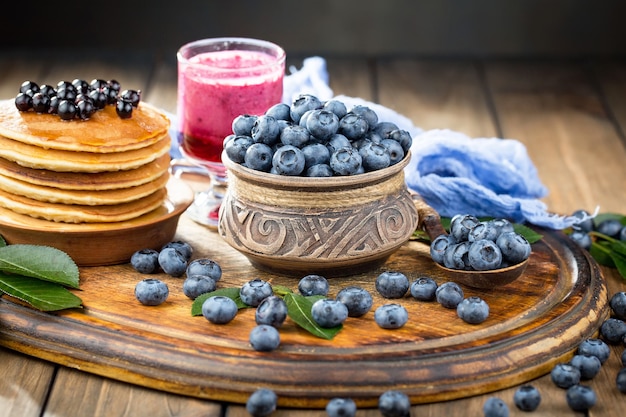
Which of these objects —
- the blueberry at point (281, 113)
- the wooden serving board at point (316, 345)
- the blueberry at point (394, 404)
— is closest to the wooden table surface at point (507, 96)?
the wooden serving board at point (316, 345)

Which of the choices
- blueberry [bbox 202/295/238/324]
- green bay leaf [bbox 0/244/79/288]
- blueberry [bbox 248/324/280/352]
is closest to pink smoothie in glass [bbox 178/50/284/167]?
green bay leaf [bbox 0/244/79/288]

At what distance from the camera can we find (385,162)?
1812 millimetres

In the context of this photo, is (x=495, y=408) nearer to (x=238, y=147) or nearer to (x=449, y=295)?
(x=449, y=295)

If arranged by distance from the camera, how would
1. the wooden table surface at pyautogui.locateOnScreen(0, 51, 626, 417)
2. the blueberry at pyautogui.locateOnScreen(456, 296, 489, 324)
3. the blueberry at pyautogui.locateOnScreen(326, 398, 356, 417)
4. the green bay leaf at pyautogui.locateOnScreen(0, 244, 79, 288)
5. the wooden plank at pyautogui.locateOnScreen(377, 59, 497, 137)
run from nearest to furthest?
the blueberry at pyautogui.locateOnScreen(326, 398, 356, 417), the blueberry at pyautogui.locateOnScreen(456, 296, 489, 324), the green bay leaf at pyautogui.locateOnScreen(0, 244, 79, 288), the wooden table surface at pyautogui.locateOnScreen(0, 51, 626, 417), the wooden plank at pyautogui.locateOnScreen(377, 59, 497, 137)

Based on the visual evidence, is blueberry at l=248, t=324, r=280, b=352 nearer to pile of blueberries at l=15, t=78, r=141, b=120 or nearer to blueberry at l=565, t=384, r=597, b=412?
blueberry at l=565, t=384, r=597, b=412

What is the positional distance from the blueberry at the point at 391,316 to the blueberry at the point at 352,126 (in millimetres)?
344

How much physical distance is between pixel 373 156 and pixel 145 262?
515 millimetres

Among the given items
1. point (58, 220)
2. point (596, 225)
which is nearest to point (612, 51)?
point (596, 225)

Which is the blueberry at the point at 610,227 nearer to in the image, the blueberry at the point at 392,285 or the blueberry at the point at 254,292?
the blueberry at the point at 392,285

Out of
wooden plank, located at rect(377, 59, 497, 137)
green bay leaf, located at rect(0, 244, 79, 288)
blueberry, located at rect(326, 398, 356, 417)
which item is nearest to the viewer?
blueberry, located at rect(326, 398, 356, 417)

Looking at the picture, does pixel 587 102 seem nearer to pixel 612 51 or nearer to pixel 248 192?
pixel 612 51

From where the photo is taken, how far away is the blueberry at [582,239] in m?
2.23

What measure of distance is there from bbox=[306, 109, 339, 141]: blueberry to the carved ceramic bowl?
0.09 metres

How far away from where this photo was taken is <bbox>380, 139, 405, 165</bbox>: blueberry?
6.05 feet
